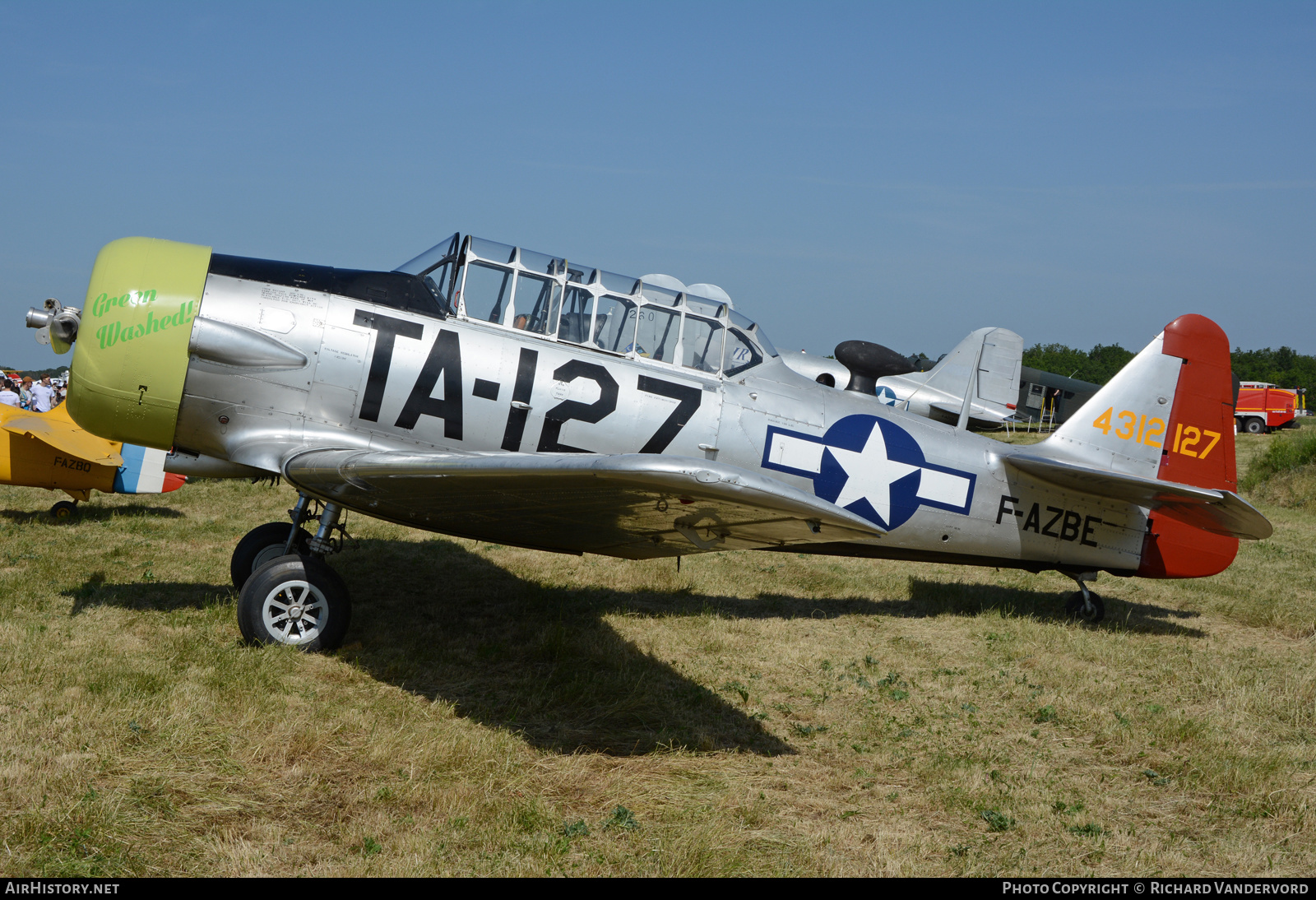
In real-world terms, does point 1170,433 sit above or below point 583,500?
above

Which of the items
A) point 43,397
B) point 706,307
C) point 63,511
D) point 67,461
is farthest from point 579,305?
point 43,397

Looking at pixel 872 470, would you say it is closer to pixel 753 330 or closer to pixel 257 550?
pixel 753 330

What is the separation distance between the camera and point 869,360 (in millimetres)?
9242

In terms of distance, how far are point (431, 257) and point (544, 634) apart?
293cm

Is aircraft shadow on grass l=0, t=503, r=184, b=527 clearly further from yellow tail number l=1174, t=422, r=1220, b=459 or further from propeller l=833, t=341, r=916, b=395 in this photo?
yellow tail number l=1174, t=422, r=1220, b=459

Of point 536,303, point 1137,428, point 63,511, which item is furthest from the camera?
point 63,511

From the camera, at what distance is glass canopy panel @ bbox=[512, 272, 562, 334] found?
Result: 6.36m

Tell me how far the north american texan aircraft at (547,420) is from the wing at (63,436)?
4.23 meters

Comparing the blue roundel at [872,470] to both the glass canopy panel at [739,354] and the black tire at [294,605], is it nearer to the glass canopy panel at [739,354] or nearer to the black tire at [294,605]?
the glass canopy panel at [739,354]

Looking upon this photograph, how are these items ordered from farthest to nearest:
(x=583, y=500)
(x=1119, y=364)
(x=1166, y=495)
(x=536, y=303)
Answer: (x=1119, y=364), (x=1166, y=495), (x=536, y=303), (x=583, y=500)

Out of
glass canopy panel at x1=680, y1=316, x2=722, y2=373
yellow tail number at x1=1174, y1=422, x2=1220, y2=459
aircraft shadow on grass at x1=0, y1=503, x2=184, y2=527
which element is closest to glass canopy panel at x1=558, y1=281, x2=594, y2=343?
glass canopy panel at x1=680, y1=316, x2=722, y2=373
